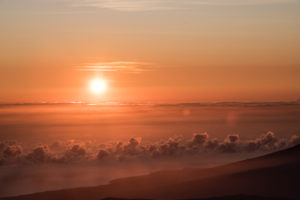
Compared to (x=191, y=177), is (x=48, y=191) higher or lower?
higher

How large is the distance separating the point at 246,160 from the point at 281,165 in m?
15.1

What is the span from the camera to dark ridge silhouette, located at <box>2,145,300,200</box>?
66125mm

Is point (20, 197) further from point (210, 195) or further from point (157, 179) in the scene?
point (210, 195)

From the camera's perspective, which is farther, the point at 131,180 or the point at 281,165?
the point at 131,180

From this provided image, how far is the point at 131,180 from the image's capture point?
99562mm

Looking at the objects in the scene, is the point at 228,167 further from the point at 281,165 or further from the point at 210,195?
the point at 210,195

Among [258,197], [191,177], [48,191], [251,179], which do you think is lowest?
[258,197]

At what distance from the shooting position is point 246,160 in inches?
3580

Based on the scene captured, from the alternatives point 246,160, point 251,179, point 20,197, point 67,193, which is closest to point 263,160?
point 246,160

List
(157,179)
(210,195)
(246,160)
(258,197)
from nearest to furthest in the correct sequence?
(258,197)
(210,195)
(157,179)
(246,160)

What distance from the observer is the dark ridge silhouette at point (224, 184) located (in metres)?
66.1

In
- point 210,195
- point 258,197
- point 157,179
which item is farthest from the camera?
point 157,179

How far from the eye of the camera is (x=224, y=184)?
2810 inches

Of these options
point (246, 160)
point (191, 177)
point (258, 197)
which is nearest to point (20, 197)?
point (191, 177)
